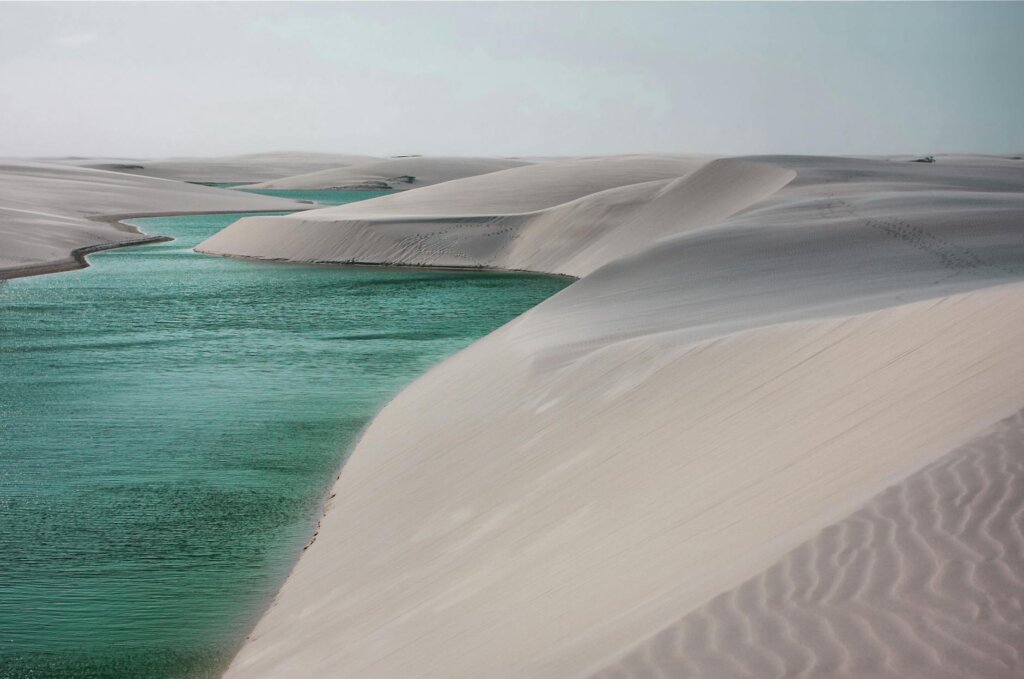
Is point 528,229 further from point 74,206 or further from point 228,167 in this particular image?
point 228,167

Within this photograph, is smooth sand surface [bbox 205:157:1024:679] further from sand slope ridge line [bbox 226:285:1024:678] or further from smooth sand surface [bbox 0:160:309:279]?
smooth sand surface [bbox 0:160:309:279]

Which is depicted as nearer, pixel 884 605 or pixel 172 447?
pixel 884 605

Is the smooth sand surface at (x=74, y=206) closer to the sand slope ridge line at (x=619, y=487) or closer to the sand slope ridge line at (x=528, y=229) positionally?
the sand slope ridge line at (x=528, y=229)

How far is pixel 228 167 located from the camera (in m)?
138

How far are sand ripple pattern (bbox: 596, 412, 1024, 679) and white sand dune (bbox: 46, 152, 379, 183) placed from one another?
4531 inches

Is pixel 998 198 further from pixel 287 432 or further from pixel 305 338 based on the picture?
pixel 287 432

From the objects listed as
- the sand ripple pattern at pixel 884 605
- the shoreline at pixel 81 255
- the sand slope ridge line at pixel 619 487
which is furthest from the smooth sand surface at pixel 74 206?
the sand ripple pattern at pixel 884 605

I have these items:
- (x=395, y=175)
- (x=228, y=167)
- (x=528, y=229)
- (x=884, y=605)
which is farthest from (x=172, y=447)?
(x=228, y=167)

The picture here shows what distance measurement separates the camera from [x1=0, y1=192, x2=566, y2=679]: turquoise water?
706 centimetres

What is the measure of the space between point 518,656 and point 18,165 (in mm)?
91383

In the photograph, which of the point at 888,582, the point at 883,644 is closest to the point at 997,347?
the point at 888,582

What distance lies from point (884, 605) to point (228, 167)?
14138 cm

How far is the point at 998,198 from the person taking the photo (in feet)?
69.2

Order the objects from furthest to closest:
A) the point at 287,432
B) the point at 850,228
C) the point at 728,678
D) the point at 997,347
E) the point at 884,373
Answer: the point at 850,228, the point at 287,432, the point at 884,373, the point at 997,347, the point at 728,678
